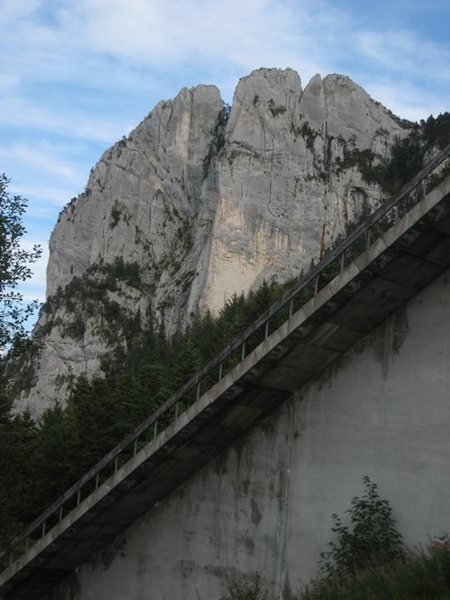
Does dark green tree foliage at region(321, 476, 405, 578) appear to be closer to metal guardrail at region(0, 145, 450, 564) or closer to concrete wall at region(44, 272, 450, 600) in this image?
concrete wall at region(44, 272, 450, 600)

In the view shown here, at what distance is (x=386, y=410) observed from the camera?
10.6m

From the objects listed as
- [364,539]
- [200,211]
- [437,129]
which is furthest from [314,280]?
[437,129]

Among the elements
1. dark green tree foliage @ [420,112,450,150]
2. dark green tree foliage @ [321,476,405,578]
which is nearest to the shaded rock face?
dark green tree foliage @ [420,112,450,150]

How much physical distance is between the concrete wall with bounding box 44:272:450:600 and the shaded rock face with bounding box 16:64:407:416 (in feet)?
273

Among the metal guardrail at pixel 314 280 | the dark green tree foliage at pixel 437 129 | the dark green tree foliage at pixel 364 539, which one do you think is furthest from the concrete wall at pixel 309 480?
the dark green tree foliage at pixel 437 129

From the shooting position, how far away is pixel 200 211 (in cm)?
11081

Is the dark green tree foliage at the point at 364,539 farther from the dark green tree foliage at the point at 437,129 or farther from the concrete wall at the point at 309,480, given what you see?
the dark green tree foliage at the point at 437,129

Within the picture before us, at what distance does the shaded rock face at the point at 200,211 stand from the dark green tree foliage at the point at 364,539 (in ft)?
277

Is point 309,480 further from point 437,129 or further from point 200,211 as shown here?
point 437,129

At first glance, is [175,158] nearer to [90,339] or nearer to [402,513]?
[90,339]

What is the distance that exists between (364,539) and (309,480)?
1395 millimetres

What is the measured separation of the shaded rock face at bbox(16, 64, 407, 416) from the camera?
101 meters

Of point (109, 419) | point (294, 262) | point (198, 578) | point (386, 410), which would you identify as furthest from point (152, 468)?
point (294, 262)

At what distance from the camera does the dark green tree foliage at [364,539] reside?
32.1 ft
